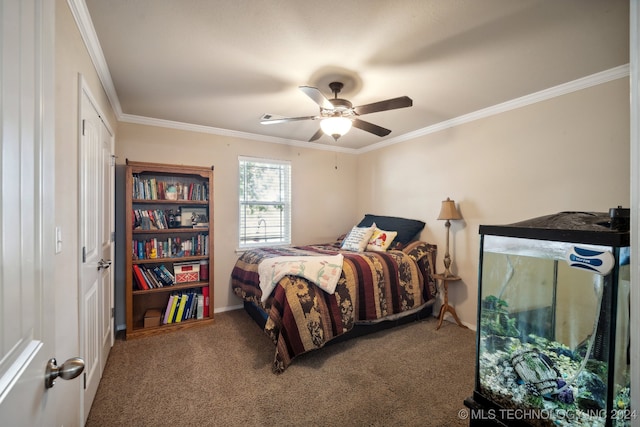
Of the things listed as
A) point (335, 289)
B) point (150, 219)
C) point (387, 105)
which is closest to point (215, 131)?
point (150, 219)

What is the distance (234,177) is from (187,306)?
67.2 inches

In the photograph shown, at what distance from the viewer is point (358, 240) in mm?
3650

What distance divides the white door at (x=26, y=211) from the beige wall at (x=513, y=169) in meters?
3.29

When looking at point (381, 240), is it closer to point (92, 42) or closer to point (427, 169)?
point (427, 169)

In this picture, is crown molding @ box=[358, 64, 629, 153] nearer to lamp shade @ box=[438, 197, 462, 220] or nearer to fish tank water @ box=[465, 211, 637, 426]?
lamp shade @ box=[438, 197, 462, 220]

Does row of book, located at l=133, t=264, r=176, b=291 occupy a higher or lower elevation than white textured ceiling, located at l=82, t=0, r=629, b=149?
lower

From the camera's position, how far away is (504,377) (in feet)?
3.71

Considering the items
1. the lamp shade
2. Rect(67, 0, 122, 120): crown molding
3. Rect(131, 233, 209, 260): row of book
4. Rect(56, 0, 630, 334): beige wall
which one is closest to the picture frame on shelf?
Rect(131, 233, 209, 260): row of book

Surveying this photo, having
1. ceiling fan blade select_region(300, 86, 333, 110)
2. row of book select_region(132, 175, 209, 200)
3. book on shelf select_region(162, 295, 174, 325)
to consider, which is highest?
ceiling fan blade select_region(300, 86, 333, 110)

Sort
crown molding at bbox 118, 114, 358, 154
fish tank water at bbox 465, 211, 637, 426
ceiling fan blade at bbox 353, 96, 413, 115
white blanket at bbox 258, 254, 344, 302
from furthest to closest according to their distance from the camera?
crown molding at bbox 118, 114, 358, 154, white blanket at bbox 258, 254, 344, 302, ceiling fan blade at bbox 353, 96, 413, 115, fish tank water at bbox 465, 211, 637, 426

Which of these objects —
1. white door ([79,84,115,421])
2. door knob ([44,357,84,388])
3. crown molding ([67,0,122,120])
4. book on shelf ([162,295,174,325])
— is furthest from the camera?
book on shelf ([162,295,174,325])

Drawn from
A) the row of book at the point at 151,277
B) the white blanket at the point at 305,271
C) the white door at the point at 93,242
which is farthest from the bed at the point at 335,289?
the white door at the point at 93,242

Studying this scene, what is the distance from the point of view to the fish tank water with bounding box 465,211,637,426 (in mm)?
847

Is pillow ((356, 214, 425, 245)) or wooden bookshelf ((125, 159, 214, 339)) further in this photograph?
pillow ((356, 214, 425, 245))
